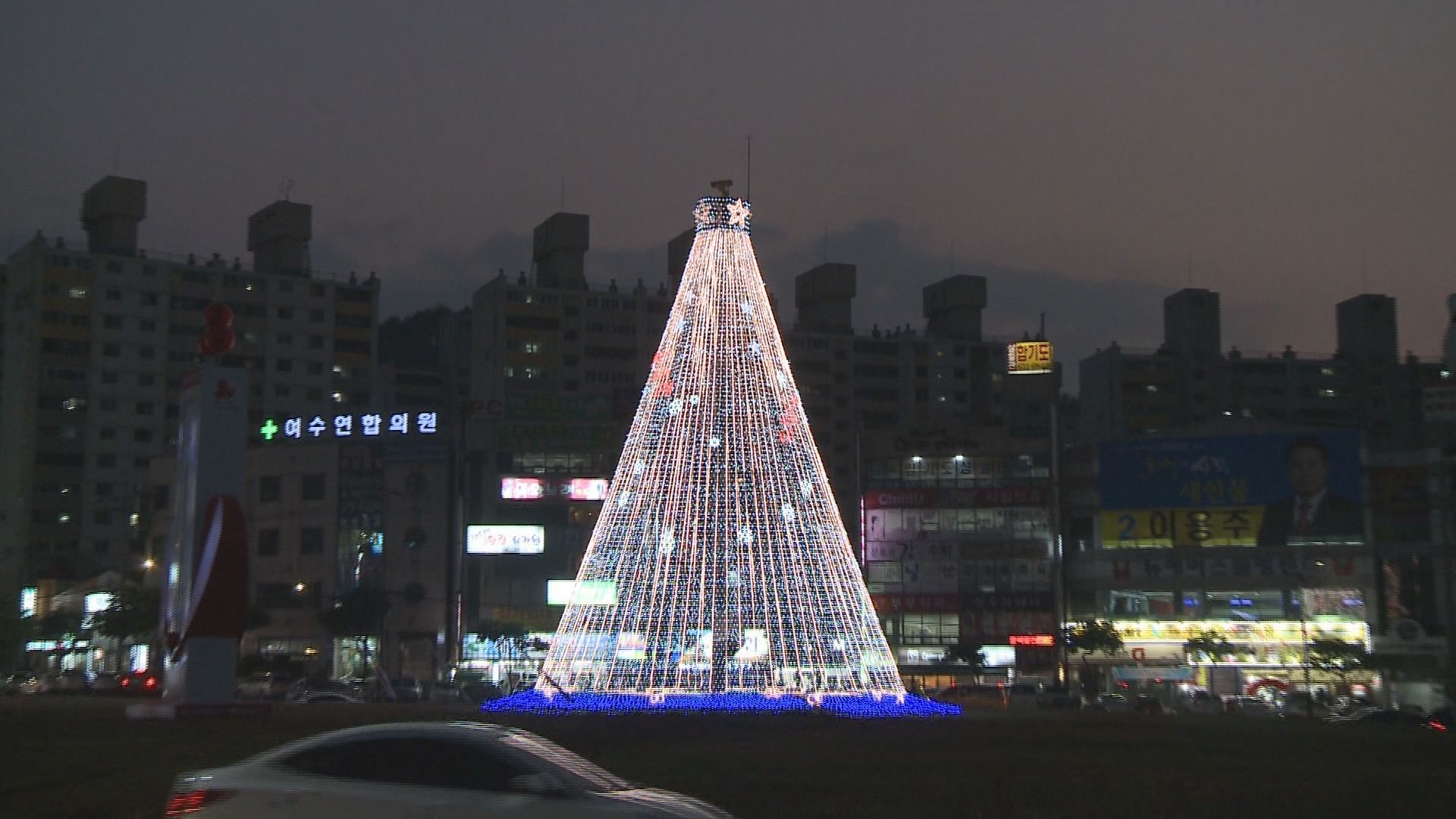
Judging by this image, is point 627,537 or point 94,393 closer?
point 627,537

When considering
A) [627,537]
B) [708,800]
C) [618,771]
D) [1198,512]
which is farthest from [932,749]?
[1198,512]

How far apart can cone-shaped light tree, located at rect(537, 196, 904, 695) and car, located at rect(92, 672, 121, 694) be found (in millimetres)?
27714

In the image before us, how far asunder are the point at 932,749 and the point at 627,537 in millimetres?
15954

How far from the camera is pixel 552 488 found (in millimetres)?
87375

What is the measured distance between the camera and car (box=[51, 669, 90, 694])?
6000 centimetres

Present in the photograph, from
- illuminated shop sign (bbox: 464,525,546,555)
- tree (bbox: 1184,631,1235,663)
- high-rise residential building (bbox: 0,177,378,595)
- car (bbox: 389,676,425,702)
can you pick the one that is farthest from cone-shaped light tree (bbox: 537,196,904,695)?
high-rise residential building (bbox: 0,177,378,595)

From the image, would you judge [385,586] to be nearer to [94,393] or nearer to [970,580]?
[970,580]

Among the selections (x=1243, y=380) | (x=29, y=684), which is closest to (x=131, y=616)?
(x=29, y=684)

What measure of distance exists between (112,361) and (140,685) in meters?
57.6

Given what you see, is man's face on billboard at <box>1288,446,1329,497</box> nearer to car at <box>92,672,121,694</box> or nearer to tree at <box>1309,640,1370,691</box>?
tree at <box>1309,640,1370,691</box>

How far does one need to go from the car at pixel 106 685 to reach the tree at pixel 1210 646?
5003 cm

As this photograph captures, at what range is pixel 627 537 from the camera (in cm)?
3888

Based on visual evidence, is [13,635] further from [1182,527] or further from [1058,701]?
[1182,527]

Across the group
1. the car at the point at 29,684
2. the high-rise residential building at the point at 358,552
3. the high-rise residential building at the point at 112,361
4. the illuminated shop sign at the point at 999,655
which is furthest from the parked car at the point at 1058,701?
the high-rise residential building at the point at 112,361
